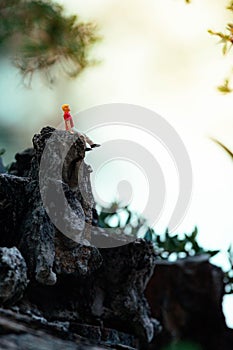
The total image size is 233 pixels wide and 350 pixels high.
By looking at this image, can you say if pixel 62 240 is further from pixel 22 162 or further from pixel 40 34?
pixel 40 34

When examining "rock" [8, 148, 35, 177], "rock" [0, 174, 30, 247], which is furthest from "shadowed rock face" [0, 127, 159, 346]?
"rock" [8, 148, 35, 177]

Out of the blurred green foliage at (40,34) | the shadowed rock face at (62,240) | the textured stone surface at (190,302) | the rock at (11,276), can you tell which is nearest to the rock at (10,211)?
the shadowed rock face at (62,240)

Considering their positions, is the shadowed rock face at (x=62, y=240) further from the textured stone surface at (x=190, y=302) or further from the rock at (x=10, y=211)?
the textured stone surface at (x=190, y=302)

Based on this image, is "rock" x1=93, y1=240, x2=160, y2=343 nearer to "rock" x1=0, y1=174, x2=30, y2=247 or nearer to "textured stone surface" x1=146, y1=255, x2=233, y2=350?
"rock" x1=0, y1=174, x2=30, y2=247

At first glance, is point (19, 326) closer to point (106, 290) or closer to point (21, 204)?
point (21, 204)

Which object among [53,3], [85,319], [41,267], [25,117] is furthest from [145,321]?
[53,3]

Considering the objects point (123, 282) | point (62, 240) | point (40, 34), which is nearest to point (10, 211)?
point (62, 240)

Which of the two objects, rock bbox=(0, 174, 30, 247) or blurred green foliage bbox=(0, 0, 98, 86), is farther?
blurred green foliage bbox=(0, 0, 98, 86)
